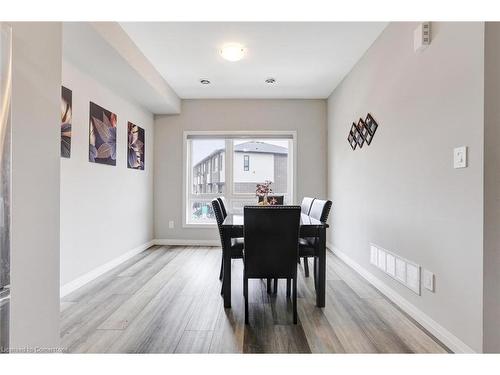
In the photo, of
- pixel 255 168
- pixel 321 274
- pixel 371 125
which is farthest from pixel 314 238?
pixel 255 168

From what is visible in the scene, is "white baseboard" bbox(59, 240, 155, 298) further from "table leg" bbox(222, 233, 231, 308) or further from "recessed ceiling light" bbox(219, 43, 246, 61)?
"recessed ceiling light" bbox(219, 43, 246, 61)

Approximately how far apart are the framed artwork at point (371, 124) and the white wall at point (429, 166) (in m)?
0.07

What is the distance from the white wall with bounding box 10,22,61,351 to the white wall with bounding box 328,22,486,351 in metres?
2.24

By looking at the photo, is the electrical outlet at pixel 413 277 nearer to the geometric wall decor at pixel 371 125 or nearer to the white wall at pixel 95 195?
the geometric wall decor at pixel 371 125

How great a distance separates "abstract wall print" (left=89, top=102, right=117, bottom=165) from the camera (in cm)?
305

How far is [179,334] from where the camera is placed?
1.88m

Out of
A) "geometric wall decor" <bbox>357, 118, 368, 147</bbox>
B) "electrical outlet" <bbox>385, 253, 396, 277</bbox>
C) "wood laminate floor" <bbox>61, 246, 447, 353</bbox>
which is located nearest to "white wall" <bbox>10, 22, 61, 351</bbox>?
"wood laminate floor" <bbox>61, 246, 447, 353</bbox>

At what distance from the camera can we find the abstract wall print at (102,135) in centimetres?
305

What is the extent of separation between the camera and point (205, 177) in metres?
4.96
